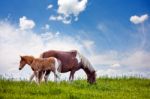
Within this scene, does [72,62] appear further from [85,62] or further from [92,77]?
[92,77]

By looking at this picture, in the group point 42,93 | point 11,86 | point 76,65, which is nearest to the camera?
point 42,93

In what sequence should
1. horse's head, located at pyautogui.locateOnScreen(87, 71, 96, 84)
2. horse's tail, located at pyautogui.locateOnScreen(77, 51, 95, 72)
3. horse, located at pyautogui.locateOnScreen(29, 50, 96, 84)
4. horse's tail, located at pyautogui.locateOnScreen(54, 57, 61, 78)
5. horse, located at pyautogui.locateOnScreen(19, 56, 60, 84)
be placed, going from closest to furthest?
horse, located at pyautogui.locateOnScreen(19, 56, 60, 84) → horse's tail, located at pyautogui.locateOnScreen(54, 57, 61, 78) → horse, located at pyautogui.locateOnScreen(29, 50, 96, 84) → horse's tail, located at pyautogui.locateOnScreen(77, 51, 95, 72) → horse's head, located at pyautogui.locateOnScreen(87, 71, 96, 84)

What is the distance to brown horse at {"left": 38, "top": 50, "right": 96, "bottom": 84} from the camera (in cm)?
2002

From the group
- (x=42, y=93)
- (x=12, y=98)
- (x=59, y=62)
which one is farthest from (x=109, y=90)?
(x=12, y=98)

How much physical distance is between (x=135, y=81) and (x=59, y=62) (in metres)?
6.07

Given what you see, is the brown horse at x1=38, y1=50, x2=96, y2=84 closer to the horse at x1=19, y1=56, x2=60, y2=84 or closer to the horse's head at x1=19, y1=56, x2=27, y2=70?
the horse at x1=19, y1=56, x2=60, y2=84

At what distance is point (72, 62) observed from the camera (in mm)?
20906

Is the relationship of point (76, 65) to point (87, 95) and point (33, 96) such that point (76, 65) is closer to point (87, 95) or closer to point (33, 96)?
point (87, 95)

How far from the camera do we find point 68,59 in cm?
2066

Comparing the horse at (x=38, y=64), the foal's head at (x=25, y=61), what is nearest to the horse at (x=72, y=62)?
the horse at (x=38, y=64)

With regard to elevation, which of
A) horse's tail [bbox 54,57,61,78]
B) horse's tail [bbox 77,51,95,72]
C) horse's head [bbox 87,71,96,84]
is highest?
horse's tail [bbox 77,51,95,72]

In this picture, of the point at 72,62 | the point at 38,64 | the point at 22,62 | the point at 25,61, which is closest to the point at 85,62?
the point at 72,62

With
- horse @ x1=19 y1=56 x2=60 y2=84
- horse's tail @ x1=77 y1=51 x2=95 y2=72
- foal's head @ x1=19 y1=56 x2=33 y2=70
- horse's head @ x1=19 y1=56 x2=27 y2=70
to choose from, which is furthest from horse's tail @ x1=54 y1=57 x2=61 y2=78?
horse's tail @ x1=77 y1=51 x2=95 y2=72

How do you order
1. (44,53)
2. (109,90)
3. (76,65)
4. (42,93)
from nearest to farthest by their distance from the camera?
1. (42,93)
2. (109,90)
3. (44,53)
4. (76,65)
